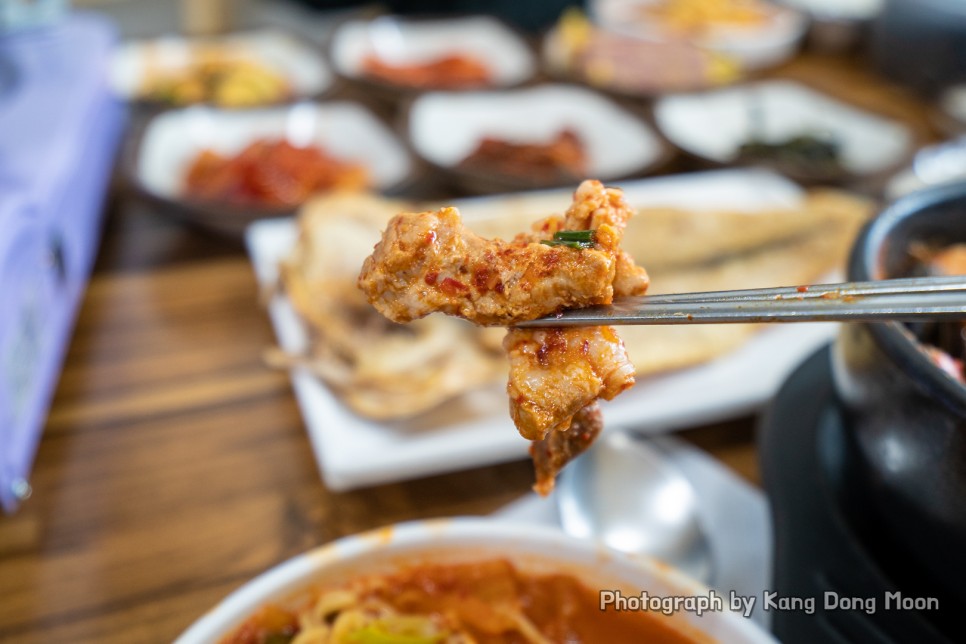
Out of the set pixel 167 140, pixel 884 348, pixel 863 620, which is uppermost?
pixel 884 348

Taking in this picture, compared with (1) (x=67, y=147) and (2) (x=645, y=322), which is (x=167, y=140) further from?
(2) (x=645, y=322)

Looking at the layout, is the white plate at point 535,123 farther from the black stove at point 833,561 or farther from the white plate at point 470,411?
the black stove at point 833,561

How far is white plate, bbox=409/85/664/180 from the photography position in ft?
7.82

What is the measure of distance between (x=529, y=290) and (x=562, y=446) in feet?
0.61

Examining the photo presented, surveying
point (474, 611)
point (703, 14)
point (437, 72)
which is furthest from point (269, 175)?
point (703, 14)

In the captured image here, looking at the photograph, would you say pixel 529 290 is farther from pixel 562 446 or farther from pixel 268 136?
pixel 268 136

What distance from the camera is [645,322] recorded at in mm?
628

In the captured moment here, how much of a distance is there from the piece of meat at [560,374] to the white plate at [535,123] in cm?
163

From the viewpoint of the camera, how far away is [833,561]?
0.91 metres

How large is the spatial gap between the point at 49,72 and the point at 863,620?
1.74 metres

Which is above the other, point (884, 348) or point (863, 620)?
point (884, 348)

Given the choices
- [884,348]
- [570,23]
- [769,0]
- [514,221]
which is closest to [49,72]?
[514,221]

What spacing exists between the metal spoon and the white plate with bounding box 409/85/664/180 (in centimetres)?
121

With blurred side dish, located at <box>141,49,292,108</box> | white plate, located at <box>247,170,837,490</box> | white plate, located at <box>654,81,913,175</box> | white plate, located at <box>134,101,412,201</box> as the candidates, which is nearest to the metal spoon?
white plate, located at <box>247,170,837,490</box>
